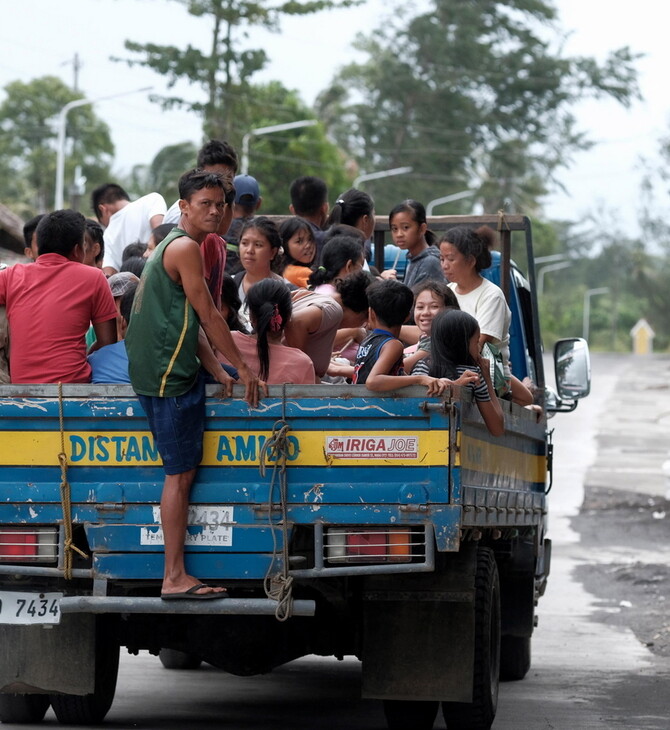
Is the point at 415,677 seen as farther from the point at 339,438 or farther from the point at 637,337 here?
the point at 637,337

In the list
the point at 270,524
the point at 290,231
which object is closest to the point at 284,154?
the point at 290,231

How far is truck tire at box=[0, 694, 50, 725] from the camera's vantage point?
6.77 m

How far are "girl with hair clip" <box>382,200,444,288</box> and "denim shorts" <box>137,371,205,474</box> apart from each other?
279cm

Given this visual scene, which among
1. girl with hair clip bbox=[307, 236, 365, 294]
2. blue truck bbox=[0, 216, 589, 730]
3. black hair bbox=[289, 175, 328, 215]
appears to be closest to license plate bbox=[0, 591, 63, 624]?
blue truck bbox=[0, 216, 589, 730]

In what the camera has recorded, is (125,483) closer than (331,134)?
Yes

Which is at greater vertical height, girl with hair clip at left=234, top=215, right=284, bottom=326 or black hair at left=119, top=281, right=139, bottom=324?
girl with hair clip at left=234, top=215, right=284, bottom=326

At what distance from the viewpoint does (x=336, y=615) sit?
635cm

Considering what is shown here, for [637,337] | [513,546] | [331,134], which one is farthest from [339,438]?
[637,337]

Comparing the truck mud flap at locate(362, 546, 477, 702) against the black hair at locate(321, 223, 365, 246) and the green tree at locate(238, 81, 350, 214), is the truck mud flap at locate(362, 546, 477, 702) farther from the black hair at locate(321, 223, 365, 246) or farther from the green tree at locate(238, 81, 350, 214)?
the green tree at locate(238, 81, 350, 214)

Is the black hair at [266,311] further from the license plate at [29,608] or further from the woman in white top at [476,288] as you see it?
the woman in white top at [476,288]

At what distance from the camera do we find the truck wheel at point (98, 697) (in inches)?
246

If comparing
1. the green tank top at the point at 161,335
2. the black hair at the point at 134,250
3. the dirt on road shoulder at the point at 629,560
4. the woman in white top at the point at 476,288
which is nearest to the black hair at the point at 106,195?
the black hair at the point at 134,250

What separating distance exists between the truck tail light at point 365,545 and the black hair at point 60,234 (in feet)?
5.60

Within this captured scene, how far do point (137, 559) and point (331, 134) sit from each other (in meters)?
58.8
